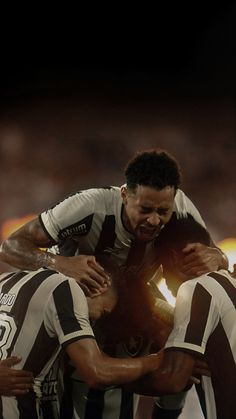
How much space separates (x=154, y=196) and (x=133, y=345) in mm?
440

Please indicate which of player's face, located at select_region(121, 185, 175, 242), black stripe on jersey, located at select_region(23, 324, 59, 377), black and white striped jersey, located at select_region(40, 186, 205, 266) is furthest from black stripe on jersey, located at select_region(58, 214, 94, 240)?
black stripe on jersey, located at select_region(23, 324, 59, 377)

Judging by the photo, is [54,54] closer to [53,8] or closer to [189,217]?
[53,8]

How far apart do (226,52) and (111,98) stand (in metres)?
0.82

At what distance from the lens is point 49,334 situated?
56.1 inches

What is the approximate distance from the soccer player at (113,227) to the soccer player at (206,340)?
130mm

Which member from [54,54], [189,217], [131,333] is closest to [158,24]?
[54,54]

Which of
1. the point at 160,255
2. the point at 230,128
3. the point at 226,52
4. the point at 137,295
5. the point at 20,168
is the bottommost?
the point at 137,295

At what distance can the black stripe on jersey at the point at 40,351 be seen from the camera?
55.9 inches

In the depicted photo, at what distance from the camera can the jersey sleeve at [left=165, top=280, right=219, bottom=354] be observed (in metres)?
1.37

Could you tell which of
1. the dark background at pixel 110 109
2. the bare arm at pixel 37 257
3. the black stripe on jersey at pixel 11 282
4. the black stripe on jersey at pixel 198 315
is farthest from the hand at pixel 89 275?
the dark background at pixel 110 109

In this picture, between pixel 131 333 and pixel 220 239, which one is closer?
pixel 131 333

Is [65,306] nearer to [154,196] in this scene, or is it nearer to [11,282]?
[11,282]

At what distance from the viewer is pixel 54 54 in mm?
3652

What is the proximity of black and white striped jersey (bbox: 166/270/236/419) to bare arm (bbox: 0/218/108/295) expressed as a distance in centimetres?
21
